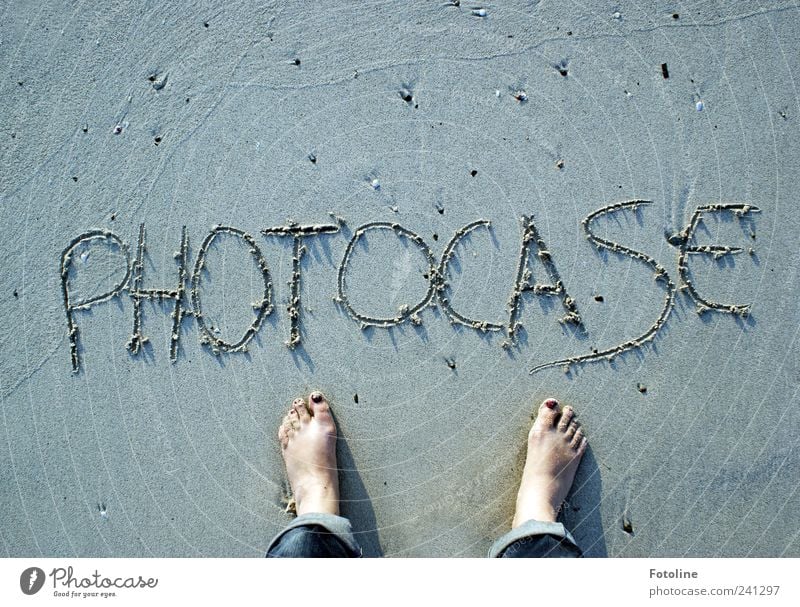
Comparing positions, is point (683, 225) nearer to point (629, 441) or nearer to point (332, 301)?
point (629, 441)

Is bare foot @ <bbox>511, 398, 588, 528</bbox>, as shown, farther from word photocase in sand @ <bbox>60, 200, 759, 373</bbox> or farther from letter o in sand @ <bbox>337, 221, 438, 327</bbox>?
letter o in sand @ <bbox>337, 221, 438, 327</bbox>

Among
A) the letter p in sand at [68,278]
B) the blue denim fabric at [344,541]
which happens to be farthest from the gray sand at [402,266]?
the blue denim fabric at [344,541]

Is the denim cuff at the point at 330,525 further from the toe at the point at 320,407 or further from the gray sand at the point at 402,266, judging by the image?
the toe at the point at 320,407

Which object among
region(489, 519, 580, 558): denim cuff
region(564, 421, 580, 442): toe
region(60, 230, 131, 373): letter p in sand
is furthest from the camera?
region(60, 230, 131, 373): letter p in sand

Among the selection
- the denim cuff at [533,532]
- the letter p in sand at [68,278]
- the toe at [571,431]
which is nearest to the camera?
the denim cuff at [533,532]

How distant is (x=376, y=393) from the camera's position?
2.29 meters

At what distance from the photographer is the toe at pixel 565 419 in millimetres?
2219

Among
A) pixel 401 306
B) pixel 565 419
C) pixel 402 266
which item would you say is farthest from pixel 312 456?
pixel 565 419

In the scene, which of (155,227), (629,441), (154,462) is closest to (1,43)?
(155,227)

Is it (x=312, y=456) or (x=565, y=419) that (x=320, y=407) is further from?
(x=565, y=419)

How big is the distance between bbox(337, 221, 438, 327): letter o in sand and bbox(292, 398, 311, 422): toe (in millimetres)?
366
